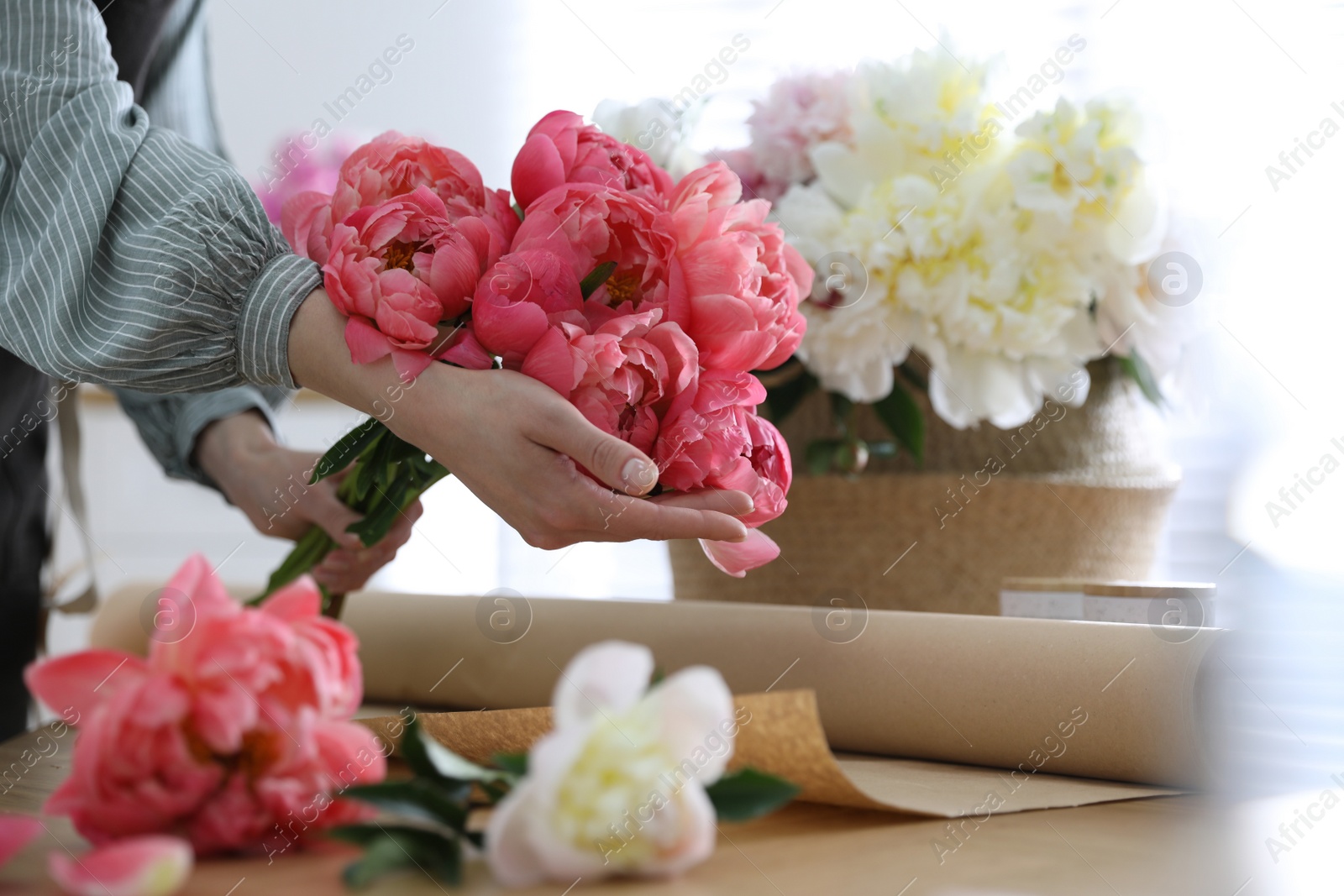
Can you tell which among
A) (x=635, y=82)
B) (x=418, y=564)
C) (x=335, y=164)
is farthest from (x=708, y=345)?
(x=418, y=564)

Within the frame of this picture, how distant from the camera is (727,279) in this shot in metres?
0.44

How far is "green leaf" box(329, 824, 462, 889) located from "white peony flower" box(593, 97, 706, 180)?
50 cm

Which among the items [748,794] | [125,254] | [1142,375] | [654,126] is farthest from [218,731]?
[1142,375]

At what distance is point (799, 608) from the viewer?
59 cm

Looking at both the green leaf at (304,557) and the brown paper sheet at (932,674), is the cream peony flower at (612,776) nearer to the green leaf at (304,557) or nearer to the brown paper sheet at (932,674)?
the brown paper sheet at (932,674)

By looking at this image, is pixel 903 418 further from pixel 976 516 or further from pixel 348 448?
pixel 348 448

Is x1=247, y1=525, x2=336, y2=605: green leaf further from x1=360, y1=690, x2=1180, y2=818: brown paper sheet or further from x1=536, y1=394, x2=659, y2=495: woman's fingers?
x1=536, y1=394, x2=659, y2=495: woman's fingers

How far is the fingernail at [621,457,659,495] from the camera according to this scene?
16.2 inches

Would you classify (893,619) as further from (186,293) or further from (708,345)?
(186,293)

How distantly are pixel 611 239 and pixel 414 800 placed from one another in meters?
0.23

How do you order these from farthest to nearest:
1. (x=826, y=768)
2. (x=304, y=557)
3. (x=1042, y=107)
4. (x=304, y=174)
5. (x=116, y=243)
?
(x=304, y=174), (x=1042, y=107), (x=304, y=557), (x=116, y=243), (x=826, y=768)

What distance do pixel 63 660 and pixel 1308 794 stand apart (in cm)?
47

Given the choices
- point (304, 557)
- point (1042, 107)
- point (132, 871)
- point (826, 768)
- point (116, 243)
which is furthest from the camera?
point (1042, 107)

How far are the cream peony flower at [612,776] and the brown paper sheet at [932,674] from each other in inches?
5.5
